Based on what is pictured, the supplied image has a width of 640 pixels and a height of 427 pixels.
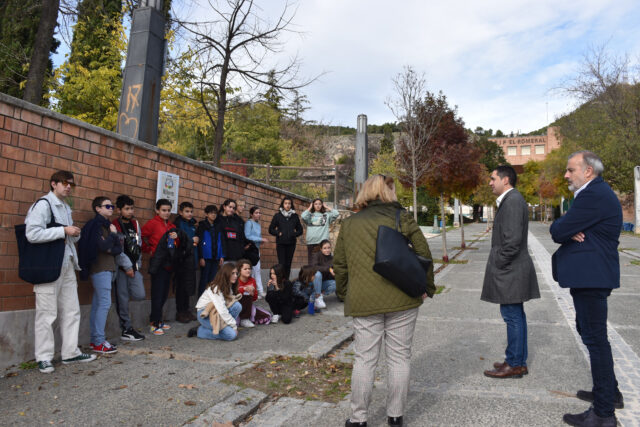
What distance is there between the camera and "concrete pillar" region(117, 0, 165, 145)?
22.9 feet

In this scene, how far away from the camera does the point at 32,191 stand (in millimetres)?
4781

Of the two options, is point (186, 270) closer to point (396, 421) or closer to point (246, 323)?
point (246, 323)

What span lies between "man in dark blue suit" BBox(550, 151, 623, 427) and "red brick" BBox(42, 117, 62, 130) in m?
5.00

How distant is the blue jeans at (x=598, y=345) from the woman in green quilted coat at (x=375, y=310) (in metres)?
1.14

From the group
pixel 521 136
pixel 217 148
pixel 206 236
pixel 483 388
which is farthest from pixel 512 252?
pixel 521 136

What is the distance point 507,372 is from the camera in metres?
4.25

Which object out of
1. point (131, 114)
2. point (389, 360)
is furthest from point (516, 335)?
point (131, 114)

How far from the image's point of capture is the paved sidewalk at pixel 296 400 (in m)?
3.34

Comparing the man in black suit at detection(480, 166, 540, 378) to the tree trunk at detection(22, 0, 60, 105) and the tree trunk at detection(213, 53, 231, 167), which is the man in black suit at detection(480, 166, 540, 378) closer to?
the tree trunk at detection(213, 53, 231, 167)

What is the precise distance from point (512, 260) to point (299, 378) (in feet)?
7.29

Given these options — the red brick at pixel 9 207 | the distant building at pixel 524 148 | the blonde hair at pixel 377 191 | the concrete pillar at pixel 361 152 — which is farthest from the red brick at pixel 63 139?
the distant building at pixel 524 148

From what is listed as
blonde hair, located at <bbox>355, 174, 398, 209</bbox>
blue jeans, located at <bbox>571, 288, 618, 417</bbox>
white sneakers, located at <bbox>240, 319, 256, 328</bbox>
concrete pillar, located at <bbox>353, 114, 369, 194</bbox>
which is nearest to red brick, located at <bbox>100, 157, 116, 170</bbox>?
white sneakers, located at <bbox>240, 319, 256, 328</bbox>

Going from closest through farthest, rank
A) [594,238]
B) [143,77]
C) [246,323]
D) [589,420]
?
[589,420] < [594,238] < [246,323] < [143,77]

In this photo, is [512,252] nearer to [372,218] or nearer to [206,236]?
[372,218]
